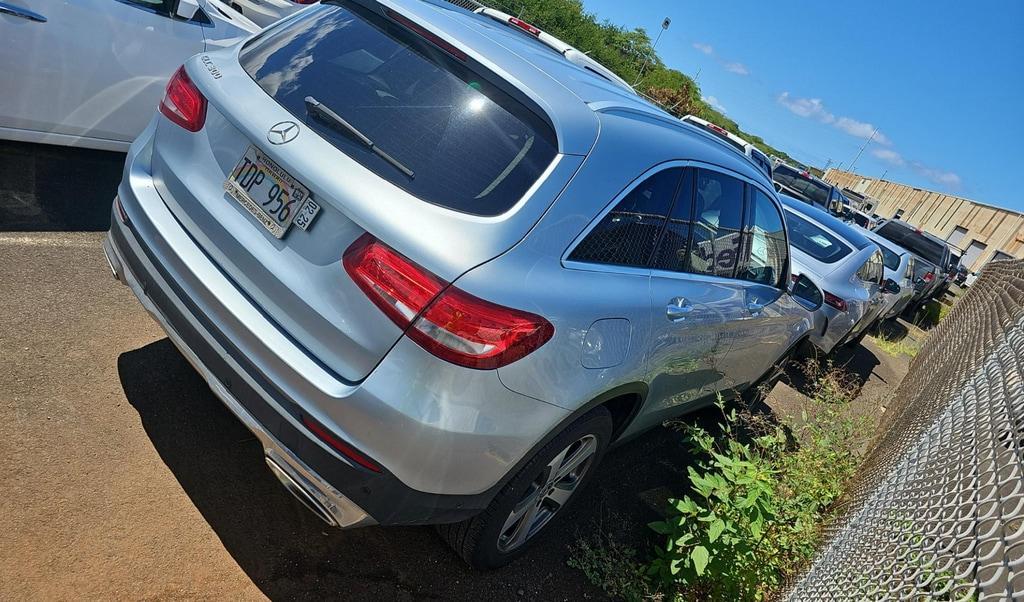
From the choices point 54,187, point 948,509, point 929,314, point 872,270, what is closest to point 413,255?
point 948,509

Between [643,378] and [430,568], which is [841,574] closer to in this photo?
[643,378]

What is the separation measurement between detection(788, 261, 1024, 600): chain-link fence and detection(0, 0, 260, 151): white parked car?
5.25 meters

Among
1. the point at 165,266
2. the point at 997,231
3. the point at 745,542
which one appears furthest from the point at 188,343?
the point at 997,231

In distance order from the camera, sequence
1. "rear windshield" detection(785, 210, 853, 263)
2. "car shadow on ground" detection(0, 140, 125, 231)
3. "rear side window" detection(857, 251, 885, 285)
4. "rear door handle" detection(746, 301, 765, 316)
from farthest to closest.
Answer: "rear side window" detection(857, 251, 885, 285) < "rear windshield" detection(785, 210, 853, 263) < "car shadow on ground" detection(0, 140, 125, 231) < "rear door handle" detection(746, 301, 765, 316)

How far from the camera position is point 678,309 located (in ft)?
10.2

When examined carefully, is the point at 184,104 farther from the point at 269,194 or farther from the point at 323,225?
the point at 323,225

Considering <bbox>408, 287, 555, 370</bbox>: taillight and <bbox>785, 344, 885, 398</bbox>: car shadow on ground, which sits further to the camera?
<bbox>785, 344, 885, 398</bbox>: car shadow on ground

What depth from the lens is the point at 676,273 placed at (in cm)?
314

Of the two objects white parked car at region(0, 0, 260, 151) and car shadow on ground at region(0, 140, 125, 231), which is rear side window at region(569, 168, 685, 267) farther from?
white parked car at region(0, 0, 260, 151)

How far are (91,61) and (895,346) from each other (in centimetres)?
1353

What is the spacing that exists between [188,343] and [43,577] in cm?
89

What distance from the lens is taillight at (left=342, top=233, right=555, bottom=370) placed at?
2.12 meters

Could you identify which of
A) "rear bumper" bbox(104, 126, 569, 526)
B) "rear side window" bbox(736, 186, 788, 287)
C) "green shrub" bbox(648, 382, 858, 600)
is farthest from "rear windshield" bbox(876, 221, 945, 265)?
"rear bumper" bbox(104, 126, 569, 526)

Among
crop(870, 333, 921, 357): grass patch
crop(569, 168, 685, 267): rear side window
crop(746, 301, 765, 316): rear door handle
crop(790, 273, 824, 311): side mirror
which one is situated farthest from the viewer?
crop(870, 333, 921, 357): grass patch
